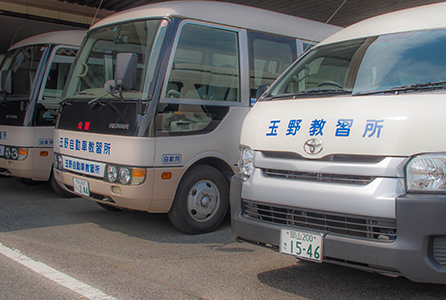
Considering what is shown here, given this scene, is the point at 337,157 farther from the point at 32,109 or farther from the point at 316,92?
the point at 32,109

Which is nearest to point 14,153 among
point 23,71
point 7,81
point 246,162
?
point 7,81

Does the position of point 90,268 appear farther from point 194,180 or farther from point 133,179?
point 194,180

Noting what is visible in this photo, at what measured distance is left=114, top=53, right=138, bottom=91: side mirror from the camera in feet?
16.5

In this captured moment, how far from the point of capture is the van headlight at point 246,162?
13.1 ft

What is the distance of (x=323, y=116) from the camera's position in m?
3.65

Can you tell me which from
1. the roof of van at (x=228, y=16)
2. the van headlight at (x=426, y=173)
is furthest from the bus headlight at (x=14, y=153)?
the van headlight at (x=426, y=173)

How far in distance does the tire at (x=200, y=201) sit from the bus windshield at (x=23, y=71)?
11.5 feet

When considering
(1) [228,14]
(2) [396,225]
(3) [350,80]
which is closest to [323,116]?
(3) [350,80]

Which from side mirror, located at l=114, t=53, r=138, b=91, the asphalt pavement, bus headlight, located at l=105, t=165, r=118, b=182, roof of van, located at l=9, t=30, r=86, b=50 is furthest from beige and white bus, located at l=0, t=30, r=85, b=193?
side mirror, located at l=114, t=53, r=138, b=91

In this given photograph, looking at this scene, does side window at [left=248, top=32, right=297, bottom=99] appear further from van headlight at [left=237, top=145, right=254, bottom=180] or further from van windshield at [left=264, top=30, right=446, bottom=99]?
van headlight at [left=237, top=145, right=254, bottom=180]

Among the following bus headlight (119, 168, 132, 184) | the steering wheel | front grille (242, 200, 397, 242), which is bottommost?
front grille (242, 200, 397, 242)

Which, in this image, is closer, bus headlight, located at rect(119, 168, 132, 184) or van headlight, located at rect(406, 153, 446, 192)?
van headlight, located at rect(406, 153, 446, 192)

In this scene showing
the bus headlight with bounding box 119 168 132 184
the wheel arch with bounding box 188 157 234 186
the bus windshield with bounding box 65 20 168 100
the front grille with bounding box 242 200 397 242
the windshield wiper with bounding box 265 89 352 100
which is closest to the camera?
the front grille with bounding box 242 200 397 242

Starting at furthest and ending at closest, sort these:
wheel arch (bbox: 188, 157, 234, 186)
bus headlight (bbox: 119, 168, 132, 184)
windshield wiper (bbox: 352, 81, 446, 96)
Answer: wheel arch (bbox: 188, 157, 234, 186) < bus headlight (bbox: 119, 168, 132, 184) < windshield wiper (bbox: 352, 81, 446, 96)
